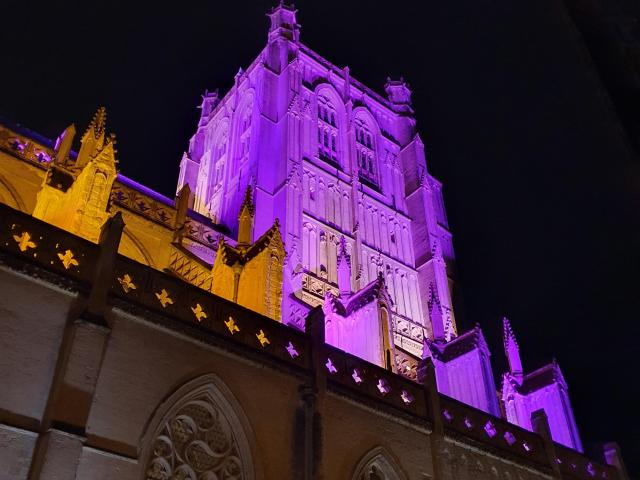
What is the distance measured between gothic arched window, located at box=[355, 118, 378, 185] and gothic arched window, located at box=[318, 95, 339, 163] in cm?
169

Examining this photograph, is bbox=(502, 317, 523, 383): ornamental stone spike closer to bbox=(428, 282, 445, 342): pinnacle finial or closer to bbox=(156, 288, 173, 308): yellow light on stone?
bbox=(428, 282, 445, 342): pinnacle finial

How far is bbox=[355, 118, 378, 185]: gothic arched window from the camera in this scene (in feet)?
129

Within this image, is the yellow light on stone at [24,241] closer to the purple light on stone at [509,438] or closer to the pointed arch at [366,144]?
the purple light on stone at [509,438]

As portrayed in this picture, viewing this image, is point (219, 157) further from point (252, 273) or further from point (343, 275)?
point (252, 273)

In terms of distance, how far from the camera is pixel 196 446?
9.13 meters

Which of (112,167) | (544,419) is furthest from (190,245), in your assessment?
(544,419)

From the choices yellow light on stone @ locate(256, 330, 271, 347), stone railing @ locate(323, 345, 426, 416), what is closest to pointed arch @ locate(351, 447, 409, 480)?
stone railing @ locate(323, 345, 426, 416)

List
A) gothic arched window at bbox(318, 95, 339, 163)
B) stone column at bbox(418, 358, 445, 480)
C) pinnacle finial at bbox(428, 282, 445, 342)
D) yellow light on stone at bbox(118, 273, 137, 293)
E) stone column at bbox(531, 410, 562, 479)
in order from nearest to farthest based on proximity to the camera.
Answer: yellow light on stone at bbox(118, 273, 137, 293), stone column at bbox(418, 358, 445, 480), stone column at bbox(531, 410, 562, 479), pinnacle finial at bbox(428, 282, 445, 342), gothic arched window at bbox(318, 95, 339, 163)

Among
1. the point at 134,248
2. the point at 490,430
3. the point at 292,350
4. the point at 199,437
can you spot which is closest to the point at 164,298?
the point at 199,437

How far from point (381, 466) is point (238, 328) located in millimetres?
3285

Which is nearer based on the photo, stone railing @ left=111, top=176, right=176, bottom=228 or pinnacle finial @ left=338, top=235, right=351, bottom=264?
stone railing @ left=111, top=176, right=176, bottom=228

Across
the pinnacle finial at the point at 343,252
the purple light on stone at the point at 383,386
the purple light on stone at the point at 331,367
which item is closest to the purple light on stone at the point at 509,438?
the purple light on stone at the point at 383,386

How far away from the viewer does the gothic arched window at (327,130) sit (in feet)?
123

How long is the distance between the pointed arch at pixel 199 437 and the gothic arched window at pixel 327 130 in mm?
27813
